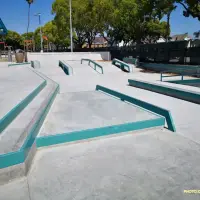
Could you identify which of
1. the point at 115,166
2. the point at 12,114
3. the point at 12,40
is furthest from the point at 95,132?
the point at 12,40

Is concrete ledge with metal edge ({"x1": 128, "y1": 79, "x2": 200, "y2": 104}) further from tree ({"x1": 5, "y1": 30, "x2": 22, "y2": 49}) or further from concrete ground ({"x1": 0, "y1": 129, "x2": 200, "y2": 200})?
tree ({"x1": 5, "y1": 30, "x2": 22, "y2": 49})

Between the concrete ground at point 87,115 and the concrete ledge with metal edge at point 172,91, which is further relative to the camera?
the concrete ledge with metal edge at point 172,91

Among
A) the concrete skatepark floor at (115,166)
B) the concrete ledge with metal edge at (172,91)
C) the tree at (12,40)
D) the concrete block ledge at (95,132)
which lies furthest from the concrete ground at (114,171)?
the tree at (12,40)

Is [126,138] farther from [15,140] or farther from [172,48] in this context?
[172,48]

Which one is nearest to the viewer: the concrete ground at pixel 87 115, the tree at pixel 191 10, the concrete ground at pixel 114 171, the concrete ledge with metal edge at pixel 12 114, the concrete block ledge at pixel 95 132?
the concrete ground at pixel 114 171

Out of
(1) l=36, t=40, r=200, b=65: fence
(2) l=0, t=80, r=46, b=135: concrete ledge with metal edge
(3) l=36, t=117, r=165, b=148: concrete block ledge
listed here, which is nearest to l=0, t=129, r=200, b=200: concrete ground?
(3) l=36, t=117, r=165, b=148: concrete block ledge

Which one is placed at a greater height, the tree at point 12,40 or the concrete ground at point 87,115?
→ the tree at point 12,40

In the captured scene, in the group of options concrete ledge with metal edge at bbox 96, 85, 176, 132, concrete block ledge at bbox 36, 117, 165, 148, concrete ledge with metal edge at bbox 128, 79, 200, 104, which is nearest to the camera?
concrete block ledge at bbox 36, 117, 165, 148

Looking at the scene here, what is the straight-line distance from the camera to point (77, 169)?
10.9ft

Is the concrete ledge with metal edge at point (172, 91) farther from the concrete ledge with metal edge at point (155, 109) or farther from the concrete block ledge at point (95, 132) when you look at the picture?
the concrete block ledge at point (95, 132)

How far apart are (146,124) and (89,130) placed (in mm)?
1368

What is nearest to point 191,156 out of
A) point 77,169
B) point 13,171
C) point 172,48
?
point 77,169

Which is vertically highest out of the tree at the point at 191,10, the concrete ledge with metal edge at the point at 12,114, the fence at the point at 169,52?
the tree at the point at 191,10

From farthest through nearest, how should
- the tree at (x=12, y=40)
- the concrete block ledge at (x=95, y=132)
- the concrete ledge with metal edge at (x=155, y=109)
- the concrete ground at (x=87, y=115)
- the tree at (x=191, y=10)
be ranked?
the tree at (x=12, y=40), the tree at (x=191, y=10), the concrete ledge with metal edge at (x=155, y=109), the concrete ground at (x=87, y=115), the concrete block ledge at (x=95, y=132)
